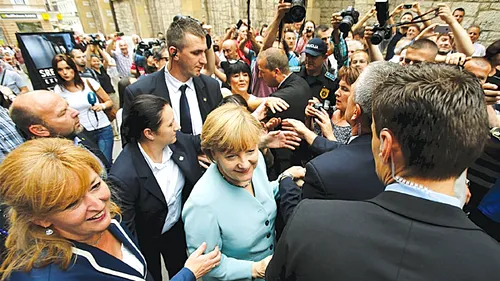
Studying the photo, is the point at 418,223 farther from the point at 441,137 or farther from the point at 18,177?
the point at 18,177

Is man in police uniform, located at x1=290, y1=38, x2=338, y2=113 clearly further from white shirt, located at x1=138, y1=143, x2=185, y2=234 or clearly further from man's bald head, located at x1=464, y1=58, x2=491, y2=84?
white shirt, located at x1=138, y1=143, x2=185, y2=234

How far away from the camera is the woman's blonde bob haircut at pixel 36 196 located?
0.94 meters

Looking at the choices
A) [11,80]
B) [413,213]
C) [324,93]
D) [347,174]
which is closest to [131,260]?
[347,174]

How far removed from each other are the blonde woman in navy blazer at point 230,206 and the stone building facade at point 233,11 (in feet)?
23.2

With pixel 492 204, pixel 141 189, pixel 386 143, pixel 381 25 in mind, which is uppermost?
pixel 381 25

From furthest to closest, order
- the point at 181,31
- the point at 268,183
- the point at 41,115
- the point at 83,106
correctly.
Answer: the point at 83,106 < the point at 181,31 < the point at 41,115 < the point at 268,183

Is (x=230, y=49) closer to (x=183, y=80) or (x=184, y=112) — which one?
(x=183, y=80)

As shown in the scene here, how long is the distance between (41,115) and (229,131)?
1.49m

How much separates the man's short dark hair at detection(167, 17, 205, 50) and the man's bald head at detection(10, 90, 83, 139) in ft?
3.51

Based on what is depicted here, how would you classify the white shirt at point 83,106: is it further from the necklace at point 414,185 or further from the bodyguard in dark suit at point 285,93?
the necklace at point 414,185

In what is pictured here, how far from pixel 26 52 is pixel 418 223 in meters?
5.79

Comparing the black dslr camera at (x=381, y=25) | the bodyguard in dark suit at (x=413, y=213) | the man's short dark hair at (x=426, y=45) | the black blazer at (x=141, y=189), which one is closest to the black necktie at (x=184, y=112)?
the black blazer at (x=141, y=189)

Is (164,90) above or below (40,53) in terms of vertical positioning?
below

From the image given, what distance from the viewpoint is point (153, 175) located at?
1726 mm
